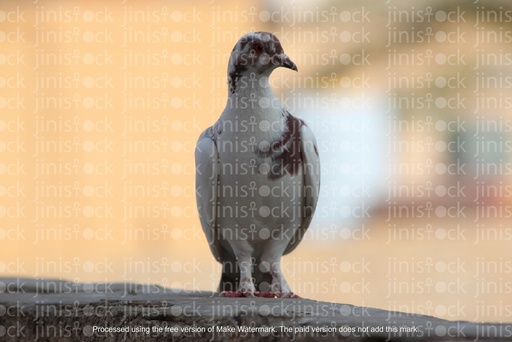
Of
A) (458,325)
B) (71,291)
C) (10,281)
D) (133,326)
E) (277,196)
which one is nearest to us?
(458,325)

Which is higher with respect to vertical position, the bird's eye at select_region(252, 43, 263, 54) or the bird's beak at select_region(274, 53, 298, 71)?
the bird's eye at select_region(252, 43, 263, 54)

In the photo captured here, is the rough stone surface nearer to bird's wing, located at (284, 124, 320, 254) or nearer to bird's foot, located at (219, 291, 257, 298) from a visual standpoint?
bird's foot, located at (219, 291, 257, 298)

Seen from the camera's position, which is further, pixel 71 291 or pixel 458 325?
pixel 71 291

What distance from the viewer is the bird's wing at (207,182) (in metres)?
2.45

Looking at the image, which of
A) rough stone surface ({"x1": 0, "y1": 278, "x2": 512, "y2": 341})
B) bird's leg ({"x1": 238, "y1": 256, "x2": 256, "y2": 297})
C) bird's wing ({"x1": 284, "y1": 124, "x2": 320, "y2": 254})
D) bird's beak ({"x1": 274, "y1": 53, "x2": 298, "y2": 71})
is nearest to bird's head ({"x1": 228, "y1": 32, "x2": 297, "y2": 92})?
bird's beak ({"x1": 274, "y1": 53, "x2": 298, "y2": 71})

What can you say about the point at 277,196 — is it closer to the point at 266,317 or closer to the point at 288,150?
the point at 288,150

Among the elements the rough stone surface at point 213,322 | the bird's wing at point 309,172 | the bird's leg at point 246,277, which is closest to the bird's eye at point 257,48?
the bird's wing at point 309,172

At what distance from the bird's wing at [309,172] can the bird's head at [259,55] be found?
225 millimetres

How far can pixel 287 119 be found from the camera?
97.9 inches

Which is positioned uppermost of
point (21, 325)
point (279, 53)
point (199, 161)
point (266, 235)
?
point (279, 53)

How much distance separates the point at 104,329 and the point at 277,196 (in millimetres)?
643

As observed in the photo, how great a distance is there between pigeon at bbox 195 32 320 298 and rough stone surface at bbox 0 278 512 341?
0.26 m

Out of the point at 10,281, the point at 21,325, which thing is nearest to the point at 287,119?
the point at 21,325

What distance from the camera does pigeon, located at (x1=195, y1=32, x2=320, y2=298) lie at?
2.41 metres
